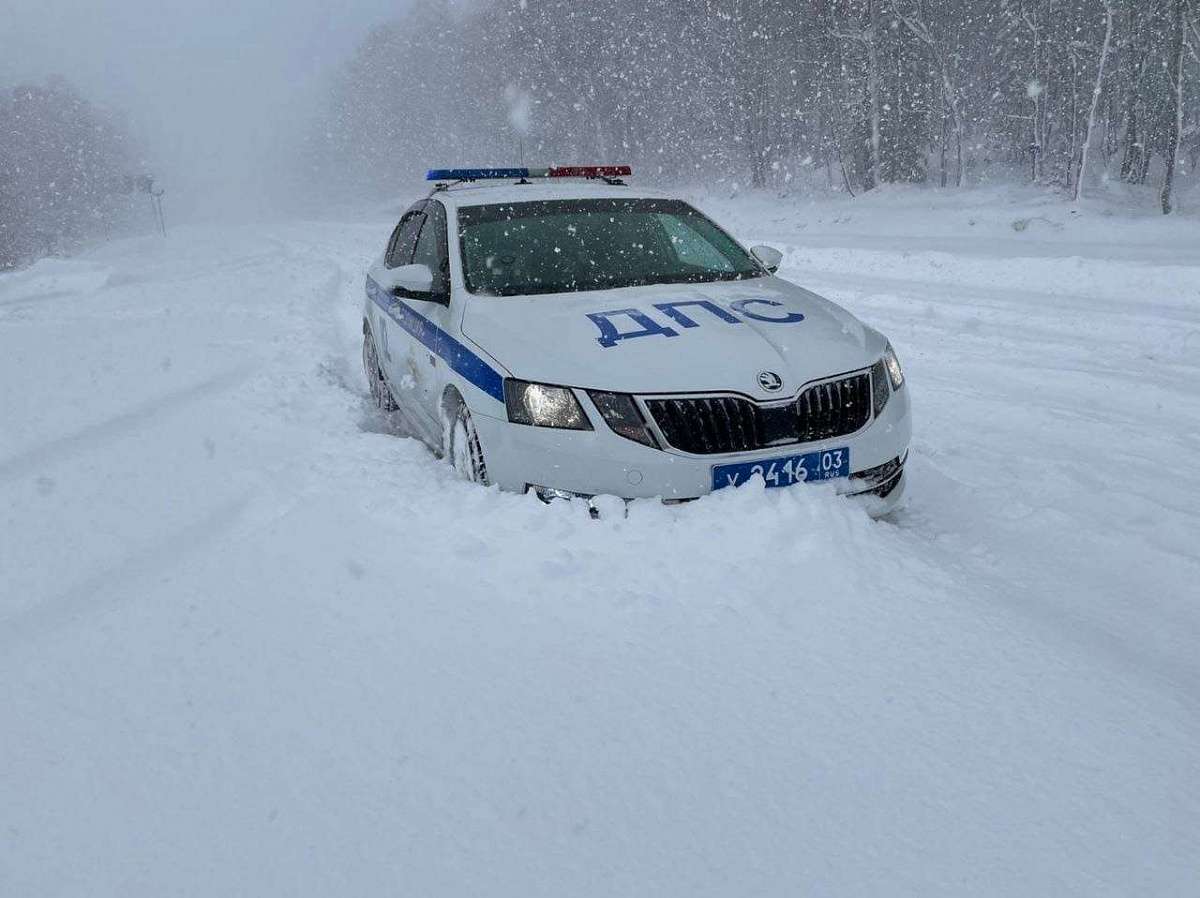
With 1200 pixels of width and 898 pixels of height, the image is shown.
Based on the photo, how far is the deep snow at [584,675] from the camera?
73.7 inches

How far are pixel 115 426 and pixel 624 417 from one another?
12.4 feet

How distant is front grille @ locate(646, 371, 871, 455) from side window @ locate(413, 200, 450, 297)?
1698mm

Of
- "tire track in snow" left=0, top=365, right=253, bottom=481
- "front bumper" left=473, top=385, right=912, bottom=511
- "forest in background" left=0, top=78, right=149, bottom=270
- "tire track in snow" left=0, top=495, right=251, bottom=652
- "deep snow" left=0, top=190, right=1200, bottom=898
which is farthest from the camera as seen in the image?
"forest in background" left=0, top=78, right=149, bottom=270

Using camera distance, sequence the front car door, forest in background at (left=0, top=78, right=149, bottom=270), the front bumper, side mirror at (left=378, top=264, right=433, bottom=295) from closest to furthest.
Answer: the front bumper, the front car door, side mirror at (left=378, top=264, right=433, bottom=295), forest in background at (left=0, top=78, right=149, bottom=270)

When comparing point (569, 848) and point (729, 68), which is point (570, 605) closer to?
point (569, 848)

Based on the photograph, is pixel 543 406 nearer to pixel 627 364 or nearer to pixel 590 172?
pixel 627 364

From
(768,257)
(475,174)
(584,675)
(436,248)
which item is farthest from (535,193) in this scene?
(584,675)

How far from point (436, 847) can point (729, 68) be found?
3748cm

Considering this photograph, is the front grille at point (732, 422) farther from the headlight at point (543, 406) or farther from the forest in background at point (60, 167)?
the forest in background at point (60, 167)

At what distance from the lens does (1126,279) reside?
31.7 feet

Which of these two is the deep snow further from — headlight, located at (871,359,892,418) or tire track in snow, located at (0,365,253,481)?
headlight, located at (871,359,892,418)

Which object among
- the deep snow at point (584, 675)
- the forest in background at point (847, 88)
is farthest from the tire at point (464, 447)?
the forest in background at point (847, 88)

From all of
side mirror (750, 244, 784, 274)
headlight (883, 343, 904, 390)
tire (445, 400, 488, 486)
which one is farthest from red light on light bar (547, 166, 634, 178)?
headlight (883, 343, 904, 390)

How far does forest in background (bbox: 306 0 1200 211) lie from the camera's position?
87.8ft
